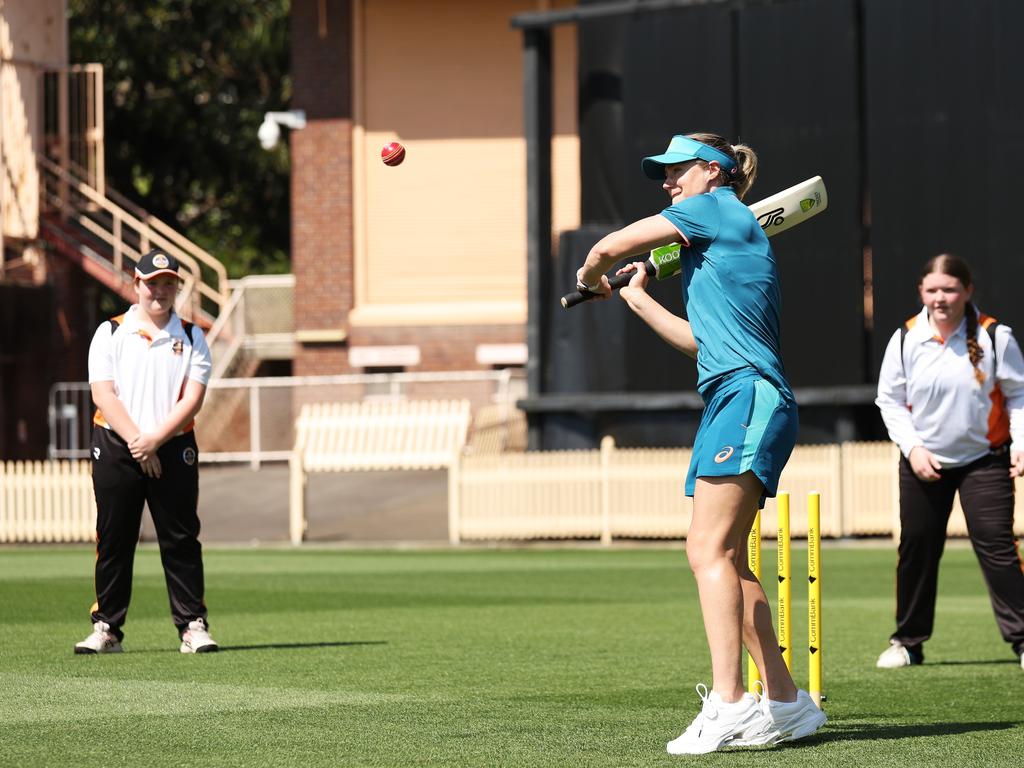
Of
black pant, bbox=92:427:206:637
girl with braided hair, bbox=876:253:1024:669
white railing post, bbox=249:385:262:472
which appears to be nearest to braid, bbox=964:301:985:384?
girl with braided hair, bbox=876:253:1024:669

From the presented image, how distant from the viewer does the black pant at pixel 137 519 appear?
9.28m

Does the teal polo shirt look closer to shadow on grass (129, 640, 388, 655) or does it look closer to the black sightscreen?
shadow on grass (129, 640, 388, 655)

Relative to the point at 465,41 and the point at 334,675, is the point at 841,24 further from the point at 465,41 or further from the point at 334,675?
the point at 334,675

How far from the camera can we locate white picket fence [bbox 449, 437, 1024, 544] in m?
20.4

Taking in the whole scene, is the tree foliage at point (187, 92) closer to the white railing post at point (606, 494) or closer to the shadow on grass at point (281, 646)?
the white railing post at point (606, 494)

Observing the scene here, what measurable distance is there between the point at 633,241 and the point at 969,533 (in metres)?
3.96

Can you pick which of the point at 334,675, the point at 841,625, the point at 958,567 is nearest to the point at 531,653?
the point at 334,675

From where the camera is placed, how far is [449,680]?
327 inches

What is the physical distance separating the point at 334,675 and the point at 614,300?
15.1m

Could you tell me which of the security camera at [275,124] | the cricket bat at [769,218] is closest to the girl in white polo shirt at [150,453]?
the cricket bat at [769,218]

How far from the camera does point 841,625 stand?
38.2 feet

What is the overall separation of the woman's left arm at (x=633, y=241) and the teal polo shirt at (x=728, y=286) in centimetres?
9

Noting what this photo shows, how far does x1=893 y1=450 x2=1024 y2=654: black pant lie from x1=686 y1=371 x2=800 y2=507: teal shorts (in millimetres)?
3121

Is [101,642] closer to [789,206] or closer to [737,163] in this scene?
[789,206]
